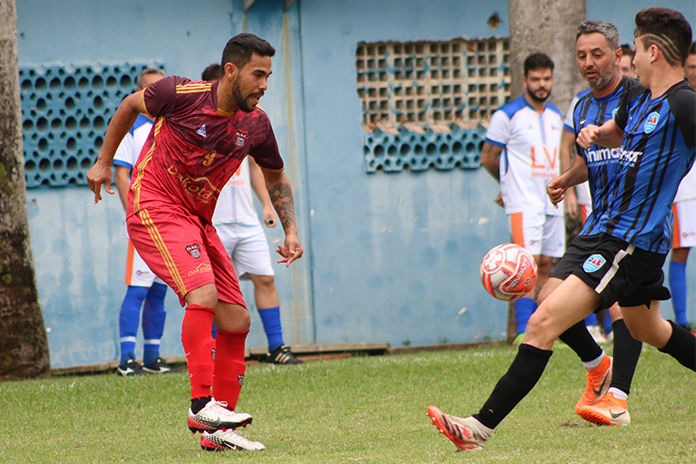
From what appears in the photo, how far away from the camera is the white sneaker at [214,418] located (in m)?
4.42

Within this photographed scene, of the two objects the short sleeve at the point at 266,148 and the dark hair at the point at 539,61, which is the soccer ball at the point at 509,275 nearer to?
the short sleeve at the point at 266,148

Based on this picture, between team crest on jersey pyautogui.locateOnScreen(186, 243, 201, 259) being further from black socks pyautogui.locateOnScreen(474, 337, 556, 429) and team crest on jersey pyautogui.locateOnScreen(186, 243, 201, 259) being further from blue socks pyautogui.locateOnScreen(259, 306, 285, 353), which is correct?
blue socks pyautogui.locateOnScreen(259, 306, 285, 353)

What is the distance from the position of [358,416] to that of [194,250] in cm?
174

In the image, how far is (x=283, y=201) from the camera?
5.35m

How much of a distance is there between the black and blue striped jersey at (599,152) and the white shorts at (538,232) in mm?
3204

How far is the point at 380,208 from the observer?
34.8 feet

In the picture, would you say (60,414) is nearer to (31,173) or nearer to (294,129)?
(31,173)

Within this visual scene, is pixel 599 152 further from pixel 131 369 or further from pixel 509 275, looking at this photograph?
pixel 131 369

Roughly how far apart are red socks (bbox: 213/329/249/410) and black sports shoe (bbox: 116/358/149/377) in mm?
3219

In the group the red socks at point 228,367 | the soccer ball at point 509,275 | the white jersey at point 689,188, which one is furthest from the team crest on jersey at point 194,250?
A: the white jersey at point 689,188

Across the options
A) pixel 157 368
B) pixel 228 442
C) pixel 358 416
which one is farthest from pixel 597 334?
pixel 228 442

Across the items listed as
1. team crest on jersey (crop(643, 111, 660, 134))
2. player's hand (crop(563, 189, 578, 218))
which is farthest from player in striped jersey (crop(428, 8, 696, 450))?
player's hand (crop(563, 189, 578, 218))

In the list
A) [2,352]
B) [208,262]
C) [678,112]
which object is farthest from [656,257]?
[2,352]

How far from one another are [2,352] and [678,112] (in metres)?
6.05
